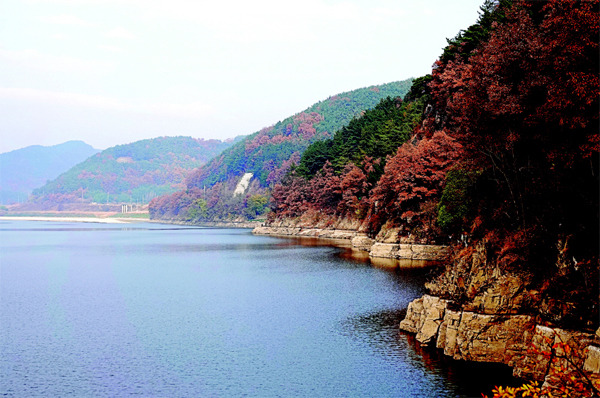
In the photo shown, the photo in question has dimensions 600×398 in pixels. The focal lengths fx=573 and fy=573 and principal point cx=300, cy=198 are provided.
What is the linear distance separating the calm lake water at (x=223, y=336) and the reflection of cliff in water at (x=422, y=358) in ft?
0.23

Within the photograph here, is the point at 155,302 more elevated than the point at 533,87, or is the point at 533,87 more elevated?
the point at 533,87

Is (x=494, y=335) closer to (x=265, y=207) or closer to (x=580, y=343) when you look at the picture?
(x=580, y=343)

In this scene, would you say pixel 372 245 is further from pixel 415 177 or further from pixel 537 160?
pixel 537 160

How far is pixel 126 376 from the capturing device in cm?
2369

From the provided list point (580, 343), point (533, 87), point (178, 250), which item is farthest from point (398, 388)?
point (178, 250)

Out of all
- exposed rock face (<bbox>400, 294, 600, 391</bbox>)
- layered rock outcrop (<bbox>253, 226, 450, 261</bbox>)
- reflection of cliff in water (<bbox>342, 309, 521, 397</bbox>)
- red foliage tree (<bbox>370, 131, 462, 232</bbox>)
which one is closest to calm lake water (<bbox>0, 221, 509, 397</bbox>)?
reflection of cliff in water (<bbox>342, 309, 521, 397</bbox>)

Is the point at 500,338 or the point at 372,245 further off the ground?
the point at 372,245

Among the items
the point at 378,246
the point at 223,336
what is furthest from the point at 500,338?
the point at 378,246

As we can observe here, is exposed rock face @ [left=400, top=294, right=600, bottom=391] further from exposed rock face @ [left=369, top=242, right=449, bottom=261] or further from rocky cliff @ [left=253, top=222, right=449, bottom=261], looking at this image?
exposed rock face @ [left=369, top=242, right=449, bottom=261]

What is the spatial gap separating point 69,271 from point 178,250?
86.6ft

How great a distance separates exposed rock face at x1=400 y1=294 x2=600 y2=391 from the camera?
744 inches

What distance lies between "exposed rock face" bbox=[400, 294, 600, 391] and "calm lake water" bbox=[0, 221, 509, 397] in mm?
815

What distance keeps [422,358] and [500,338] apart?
3.42 meters

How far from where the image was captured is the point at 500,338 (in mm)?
23000
